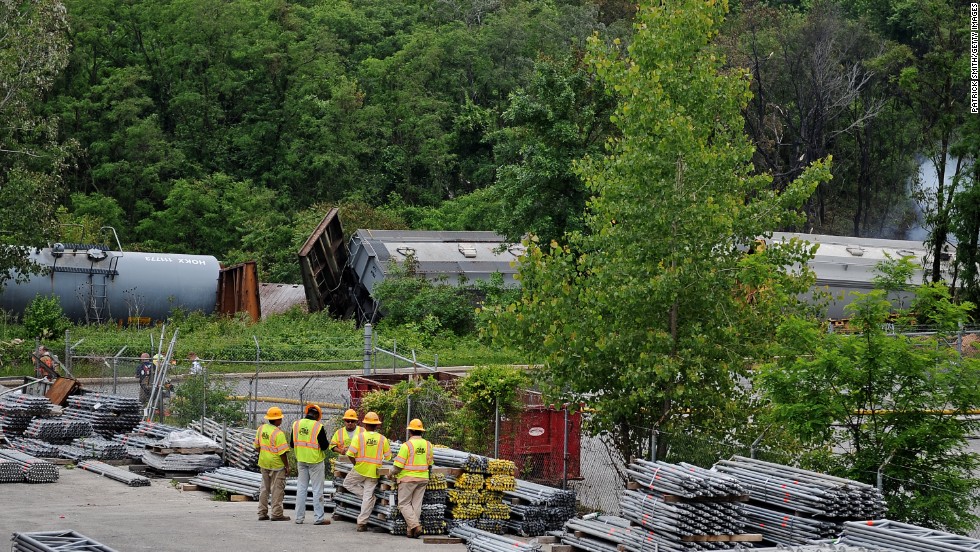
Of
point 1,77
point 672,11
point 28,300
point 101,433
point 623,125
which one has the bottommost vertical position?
point 101,433

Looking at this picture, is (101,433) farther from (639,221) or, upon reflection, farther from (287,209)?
(287,209)

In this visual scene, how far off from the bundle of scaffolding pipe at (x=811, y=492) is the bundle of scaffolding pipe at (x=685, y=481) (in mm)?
421

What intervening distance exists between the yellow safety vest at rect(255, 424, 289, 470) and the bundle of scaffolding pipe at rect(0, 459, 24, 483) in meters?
5.95

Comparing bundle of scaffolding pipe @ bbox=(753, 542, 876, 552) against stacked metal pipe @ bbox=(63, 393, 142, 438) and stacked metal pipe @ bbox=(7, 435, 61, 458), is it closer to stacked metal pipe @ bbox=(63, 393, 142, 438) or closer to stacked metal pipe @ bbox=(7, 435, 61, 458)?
stacked metal pipe @ bbox=(7, 435, 61, 458)

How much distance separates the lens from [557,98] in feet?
124

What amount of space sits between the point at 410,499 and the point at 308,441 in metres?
1.75

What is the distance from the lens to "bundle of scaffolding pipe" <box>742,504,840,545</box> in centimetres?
1334

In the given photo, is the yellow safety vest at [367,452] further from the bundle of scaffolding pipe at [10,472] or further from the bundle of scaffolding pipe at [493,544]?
the bundle of scaffolding pipe at [10,472]

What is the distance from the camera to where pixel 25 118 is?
36.2 m

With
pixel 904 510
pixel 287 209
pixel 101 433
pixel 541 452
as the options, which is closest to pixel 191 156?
pixel 287 209

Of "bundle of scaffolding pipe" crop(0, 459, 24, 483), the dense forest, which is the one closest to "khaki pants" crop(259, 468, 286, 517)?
"bundle of scaffolding pipe" crop(0, 459, 24, 483)

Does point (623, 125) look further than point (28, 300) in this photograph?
No

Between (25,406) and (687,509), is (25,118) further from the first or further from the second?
(687,509)

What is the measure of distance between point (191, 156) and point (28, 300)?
26637 millimetres
